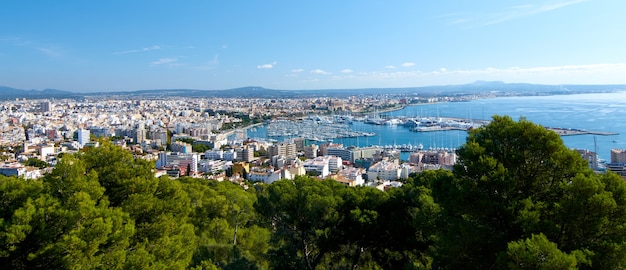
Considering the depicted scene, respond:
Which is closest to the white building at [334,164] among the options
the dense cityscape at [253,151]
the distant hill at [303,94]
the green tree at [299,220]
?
the dense cityscape at [253,151]

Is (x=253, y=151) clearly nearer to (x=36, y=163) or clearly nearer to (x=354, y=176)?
(x=354, y=176)

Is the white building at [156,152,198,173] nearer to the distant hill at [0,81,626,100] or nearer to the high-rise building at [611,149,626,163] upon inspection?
the high-rise building at [611,149,626,163]

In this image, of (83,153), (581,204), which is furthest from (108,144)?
(581,204)

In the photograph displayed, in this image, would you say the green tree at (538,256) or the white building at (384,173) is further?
the white building at (384,173)

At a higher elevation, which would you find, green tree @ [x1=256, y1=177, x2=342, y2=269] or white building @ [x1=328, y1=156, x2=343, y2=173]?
green tree @ [x1=256, y1=177, x2=342, y2=269]

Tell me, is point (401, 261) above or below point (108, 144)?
below

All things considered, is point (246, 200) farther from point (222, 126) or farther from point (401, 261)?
point (222, 126)

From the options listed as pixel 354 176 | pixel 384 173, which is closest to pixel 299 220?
pixel 354 176

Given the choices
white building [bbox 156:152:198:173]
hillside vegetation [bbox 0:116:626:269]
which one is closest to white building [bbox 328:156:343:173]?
white building [bbox 156:152:198:173]

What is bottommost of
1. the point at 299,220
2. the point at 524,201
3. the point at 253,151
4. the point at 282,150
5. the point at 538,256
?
the point at 253,151

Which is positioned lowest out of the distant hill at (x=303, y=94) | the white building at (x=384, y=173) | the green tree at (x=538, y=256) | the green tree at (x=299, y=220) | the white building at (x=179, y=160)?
the white building at (x=384, y=173)

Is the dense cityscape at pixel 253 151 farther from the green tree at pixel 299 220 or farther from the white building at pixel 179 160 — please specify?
the green tree at pixel 299 220
